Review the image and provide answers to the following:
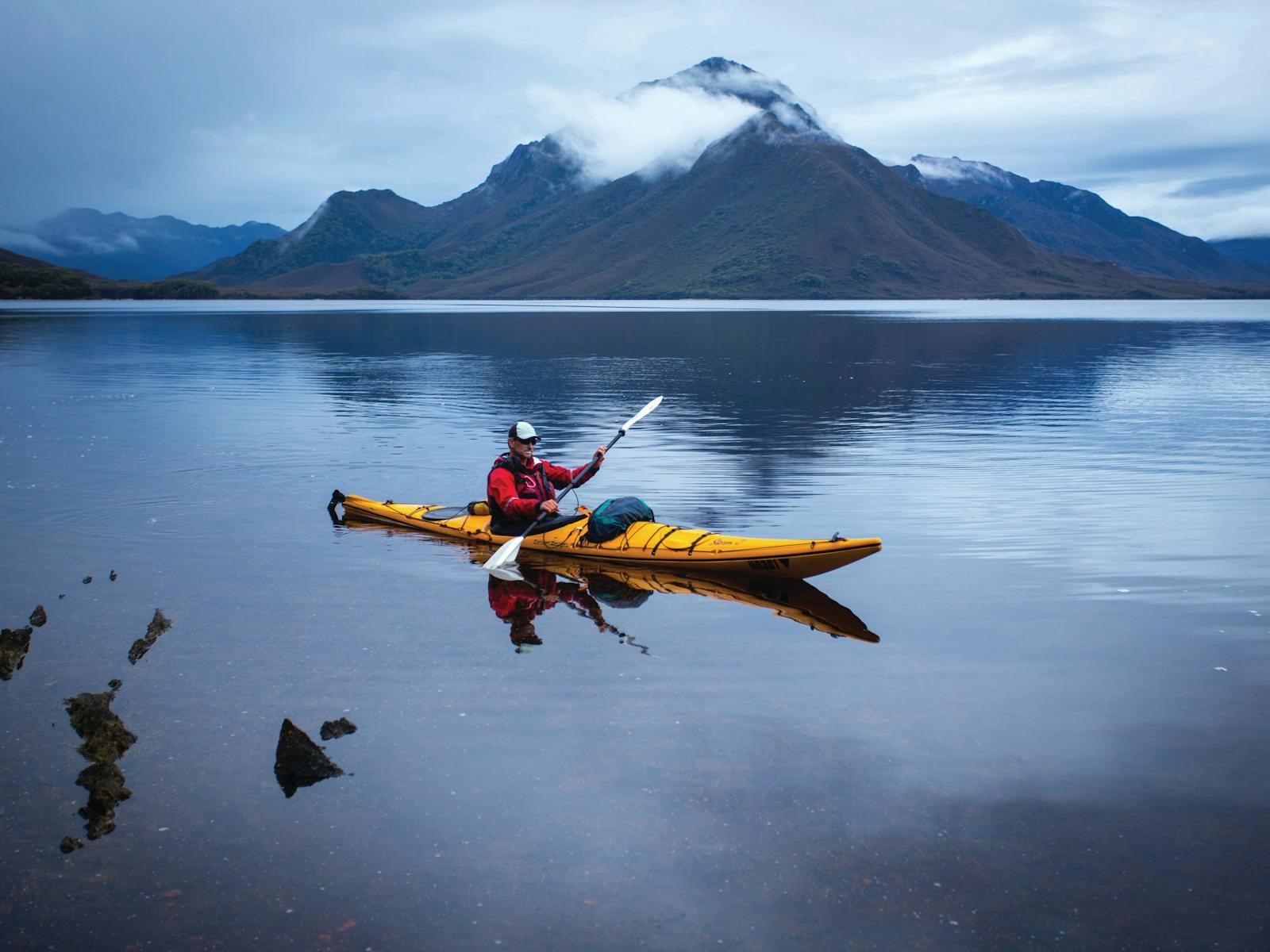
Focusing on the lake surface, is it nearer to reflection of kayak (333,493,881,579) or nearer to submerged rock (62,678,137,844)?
submerged rock (62,678,137,844)

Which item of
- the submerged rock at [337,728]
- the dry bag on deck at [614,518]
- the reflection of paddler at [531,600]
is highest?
the dry bag on deck at [614,518]

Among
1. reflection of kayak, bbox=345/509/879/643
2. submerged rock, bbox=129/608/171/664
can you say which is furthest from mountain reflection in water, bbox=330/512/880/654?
submerged rock, bbox=129/608/171/664

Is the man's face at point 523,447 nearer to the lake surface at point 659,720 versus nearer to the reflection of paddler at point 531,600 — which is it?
the reflection of paddler at point 531,600

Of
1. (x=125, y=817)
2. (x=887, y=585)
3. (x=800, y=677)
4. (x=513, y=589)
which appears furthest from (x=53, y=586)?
(x=887, y=585)

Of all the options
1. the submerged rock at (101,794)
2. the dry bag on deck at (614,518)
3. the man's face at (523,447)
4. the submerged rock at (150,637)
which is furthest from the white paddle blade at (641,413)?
the submerged rock at (101,794)

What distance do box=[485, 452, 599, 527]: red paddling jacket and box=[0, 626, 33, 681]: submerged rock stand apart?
5.90 m

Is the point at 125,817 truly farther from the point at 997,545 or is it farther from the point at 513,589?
the point at 997,545

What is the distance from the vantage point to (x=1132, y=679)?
382 inches

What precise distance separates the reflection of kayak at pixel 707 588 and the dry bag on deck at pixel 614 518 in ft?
1.25

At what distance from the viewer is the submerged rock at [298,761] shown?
7781 millimetres

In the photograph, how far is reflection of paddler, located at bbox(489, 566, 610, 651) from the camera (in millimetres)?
11492

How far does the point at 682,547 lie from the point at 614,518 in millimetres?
1172

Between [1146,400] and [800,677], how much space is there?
29.1m

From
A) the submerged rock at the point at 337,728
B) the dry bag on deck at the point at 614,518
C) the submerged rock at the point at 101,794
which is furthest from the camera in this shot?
the dry bag on deck at the point at 614,518
